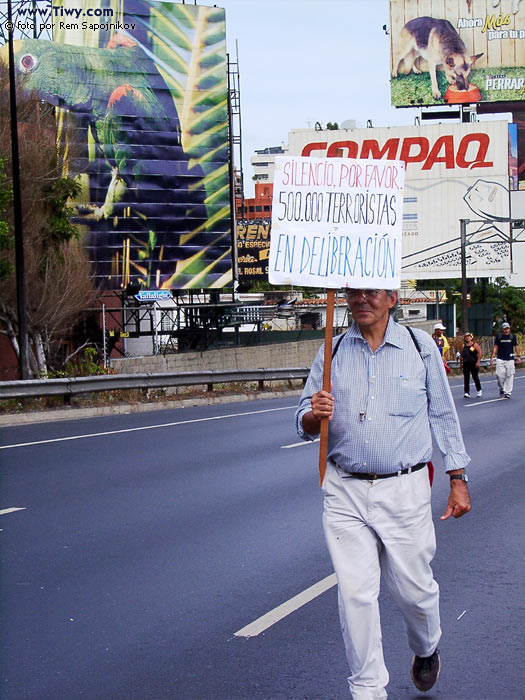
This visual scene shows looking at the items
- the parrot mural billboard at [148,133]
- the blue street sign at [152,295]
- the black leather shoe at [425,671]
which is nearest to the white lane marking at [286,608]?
the black leather shoe at [425,671]

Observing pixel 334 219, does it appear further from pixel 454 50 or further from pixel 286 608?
pixel 454 50

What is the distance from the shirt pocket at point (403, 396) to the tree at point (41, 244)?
1212 inches

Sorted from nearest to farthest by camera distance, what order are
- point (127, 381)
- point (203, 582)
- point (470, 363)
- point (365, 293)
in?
point (365, 293), point (203, 582), point (127, 381), point (470, 363)

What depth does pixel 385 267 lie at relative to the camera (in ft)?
18.3

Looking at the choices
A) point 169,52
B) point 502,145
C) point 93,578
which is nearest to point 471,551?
point 93,578

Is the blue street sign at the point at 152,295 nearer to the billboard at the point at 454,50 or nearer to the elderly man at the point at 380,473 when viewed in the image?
the elderly man at the point at 380,473

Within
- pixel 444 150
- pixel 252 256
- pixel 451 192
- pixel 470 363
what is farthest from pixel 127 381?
pixel 252 256

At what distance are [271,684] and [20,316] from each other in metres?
19.6

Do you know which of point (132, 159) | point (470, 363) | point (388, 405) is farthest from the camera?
point (132, 159)

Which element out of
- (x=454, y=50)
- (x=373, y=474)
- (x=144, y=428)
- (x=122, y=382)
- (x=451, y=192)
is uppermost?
(x=454, y=50)

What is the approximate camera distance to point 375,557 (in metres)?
5.13

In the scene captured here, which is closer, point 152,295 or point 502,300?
point 152,295

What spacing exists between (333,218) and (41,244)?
108ft

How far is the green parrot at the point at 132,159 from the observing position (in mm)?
43750
